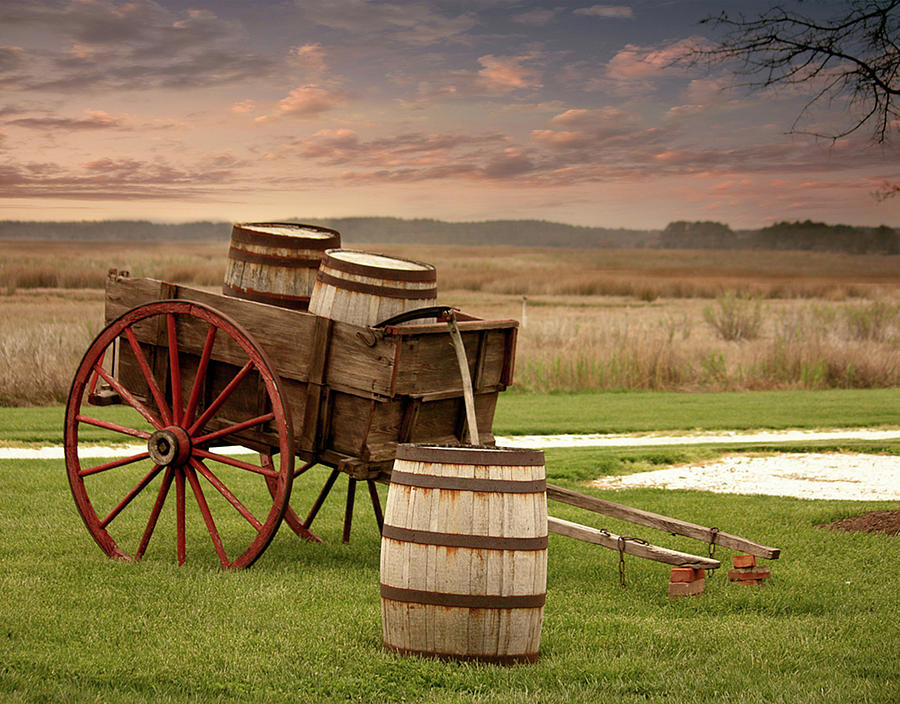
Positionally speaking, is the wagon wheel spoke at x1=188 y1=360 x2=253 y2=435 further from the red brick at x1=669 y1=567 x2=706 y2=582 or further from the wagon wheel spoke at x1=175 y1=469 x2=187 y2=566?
the red brick at x1=669 y1=567 x2=706 y2=582

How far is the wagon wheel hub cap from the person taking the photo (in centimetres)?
579

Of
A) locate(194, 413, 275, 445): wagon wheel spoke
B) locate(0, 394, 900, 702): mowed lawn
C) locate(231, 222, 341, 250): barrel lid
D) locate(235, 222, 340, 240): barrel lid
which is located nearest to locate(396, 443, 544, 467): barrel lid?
locate(0, 394, 900, 702): mowed lawn

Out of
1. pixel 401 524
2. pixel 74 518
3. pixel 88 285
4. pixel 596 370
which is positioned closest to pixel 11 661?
pixel 401 524

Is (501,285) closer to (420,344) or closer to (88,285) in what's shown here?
(88,285)

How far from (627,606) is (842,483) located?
5.52 m

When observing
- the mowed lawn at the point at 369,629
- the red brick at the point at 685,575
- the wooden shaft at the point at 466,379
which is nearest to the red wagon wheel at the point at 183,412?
the mowed lawn at the point at 369,629

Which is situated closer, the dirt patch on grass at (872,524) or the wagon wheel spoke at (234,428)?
the wagon wheel spoke at (234,428)

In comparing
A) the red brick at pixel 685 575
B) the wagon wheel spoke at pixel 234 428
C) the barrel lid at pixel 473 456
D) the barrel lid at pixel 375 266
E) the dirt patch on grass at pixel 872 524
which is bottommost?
the dirt patch on grass at pixel 872 524

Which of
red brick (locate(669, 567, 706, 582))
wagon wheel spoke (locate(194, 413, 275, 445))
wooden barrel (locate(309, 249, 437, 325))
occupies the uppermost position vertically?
wooden barrel (locate(309, 249, 437, 325))

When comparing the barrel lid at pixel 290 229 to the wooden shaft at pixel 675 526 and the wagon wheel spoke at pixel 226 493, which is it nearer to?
the wagon wheel spoke at pixel 226 493

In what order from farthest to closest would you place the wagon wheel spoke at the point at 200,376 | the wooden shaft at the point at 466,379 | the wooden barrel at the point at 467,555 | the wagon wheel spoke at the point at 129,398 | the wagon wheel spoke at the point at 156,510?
1. the wagon wheel spoke at the point at 129,398
2. the wagon wheel spoke at the point at 156,510
3. the wagon wheel spoke at the point at 200,376
4. the wooden shaft at the point at 466,379
5. the wooden barrel at the point at 467,555

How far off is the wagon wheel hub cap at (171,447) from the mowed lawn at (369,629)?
623 mm

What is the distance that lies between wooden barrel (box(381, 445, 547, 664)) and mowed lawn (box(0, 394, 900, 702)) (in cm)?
13

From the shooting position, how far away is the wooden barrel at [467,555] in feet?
13.3
